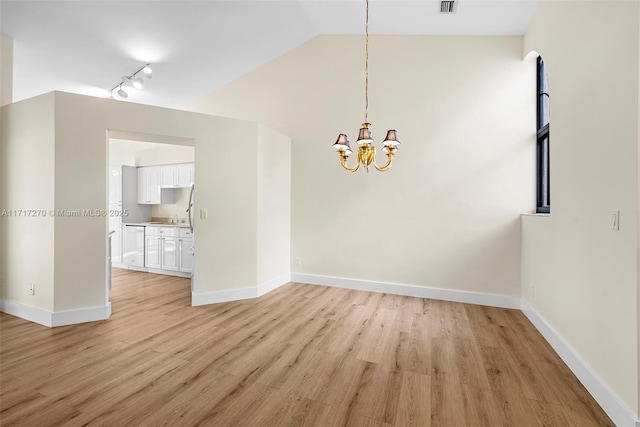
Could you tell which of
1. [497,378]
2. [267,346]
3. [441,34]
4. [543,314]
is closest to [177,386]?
[267,346]

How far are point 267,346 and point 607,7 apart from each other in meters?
3.67

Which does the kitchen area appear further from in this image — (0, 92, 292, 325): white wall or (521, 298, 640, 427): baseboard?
(521, 298, 640, 427): baseboard

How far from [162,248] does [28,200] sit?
8.04 feet

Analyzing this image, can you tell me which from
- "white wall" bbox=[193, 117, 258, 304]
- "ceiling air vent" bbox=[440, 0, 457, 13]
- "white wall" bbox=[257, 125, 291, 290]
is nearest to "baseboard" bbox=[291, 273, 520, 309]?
"white wall" bbox=[257, 125, 291, 290]

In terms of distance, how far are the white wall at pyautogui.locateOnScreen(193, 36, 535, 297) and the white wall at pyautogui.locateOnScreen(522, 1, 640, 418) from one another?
83 centimetres

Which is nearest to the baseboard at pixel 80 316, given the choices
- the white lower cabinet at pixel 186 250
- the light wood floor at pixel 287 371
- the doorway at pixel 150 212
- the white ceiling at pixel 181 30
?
the light wood floor at pixel 287 371

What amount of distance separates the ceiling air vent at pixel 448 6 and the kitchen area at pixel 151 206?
4657mm

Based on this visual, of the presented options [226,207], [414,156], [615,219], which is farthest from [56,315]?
[615,219]

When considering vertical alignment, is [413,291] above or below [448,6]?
below

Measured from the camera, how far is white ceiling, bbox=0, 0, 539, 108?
3250 millimetres

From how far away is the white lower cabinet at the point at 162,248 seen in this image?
5457 mm

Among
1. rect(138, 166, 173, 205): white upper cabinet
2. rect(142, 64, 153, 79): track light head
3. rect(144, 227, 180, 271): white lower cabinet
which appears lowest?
rect(144, 227, 180, 271): white lower cabinet

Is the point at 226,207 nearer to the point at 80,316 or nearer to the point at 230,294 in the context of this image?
the point at 230,294

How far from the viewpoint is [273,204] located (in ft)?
15.0
